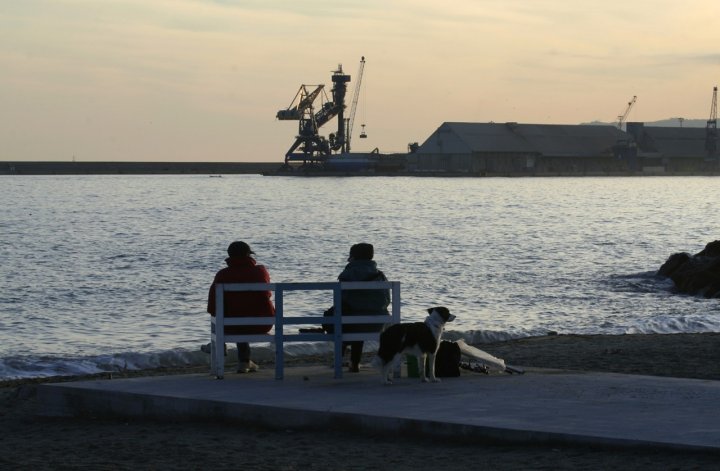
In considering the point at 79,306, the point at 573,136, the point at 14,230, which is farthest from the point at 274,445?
the point at 573,136

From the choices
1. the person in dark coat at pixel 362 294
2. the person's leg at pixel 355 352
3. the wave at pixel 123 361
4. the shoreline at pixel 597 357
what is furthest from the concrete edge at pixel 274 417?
the wave at pixel 123 361

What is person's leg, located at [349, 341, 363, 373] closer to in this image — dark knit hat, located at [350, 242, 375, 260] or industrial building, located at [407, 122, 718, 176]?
dark knit hat, located at [350, 242, 375, 260]

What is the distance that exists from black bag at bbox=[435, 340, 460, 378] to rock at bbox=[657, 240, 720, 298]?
18.7m

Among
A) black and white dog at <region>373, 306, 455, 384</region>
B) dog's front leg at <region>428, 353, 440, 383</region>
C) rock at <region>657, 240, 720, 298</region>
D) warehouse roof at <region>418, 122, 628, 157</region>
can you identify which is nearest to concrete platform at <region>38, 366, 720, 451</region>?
dog's front leg at <region>428, 353, 440, 383</region>

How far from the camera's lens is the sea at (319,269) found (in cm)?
2145

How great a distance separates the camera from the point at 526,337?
20188 millimetres

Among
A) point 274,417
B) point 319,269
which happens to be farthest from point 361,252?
point 319,269

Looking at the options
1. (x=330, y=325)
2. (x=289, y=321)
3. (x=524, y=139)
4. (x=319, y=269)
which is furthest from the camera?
(x=524, y=139)

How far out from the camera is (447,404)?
9703 millimetres

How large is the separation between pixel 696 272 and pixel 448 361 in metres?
20.5

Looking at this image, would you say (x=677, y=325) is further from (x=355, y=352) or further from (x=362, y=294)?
(x=362, y=294)

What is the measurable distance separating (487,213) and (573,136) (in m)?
100

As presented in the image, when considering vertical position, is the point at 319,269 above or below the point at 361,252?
below

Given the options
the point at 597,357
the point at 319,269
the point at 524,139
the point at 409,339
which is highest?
the point at 524,139
